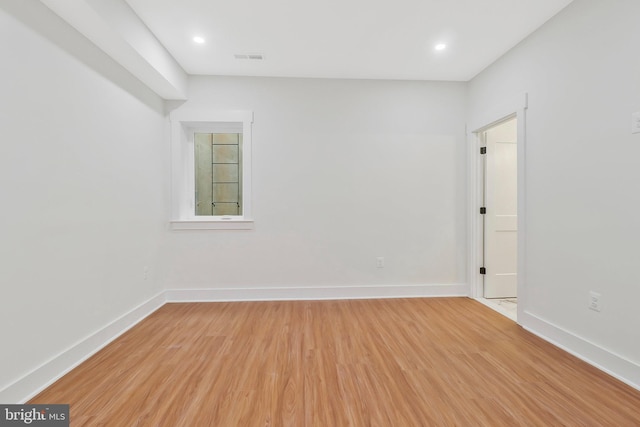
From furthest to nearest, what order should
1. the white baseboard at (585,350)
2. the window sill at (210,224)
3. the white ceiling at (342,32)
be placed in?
the window sill at (210,224) < the white ceiling at (342,32) < the white baseboard at (585,350)

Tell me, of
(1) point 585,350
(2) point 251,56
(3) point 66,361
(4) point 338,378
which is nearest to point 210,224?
(3) point 66,361

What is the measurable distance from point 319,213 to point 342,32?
187 centimetres

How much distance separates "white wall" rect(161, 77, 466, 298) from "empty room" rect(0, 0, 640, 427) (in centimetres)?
3

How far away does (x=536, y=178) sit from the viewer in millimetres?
2453

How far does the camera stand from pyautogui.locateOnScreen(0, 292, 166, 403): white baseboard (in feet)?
5.08

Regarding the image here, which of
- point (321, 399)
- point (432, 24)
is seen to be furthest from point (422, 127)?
point (321, 399)

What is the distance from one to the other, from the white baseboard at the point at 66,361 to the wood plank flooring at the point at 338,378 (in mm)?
63

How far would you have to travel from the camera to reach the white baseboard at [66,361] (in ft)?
5.08

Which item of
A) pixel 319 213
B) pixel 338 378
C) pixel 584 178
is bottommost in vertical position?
pixel 338 378

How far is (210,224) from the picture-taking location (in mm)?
3303

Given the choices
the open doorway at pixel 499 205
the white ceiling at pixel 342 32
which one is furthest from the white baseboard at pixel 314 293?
the white ceiling at pixel 342 32

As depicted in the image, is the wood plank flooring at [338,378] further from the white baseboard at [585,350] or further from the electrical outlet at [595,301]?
the electrical outlet at [595,301]

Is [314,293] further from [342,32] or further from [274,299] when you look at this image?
[342,32]

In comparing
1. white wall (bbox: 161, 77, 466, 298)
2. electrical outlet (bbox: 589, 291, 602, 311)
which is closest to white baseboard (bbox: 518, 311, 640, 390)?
electrical outlet (bbox: 589, 291, 602, 311)
